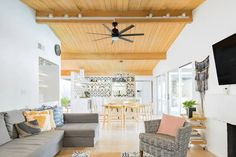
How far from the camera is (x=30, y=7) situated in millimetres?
5109

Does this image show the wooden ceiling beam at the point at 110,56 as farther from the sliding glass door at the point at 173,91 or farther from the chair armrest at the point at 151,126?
the chair armrest at the point at 151,126

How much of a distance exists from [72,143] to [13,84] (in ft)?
5.32

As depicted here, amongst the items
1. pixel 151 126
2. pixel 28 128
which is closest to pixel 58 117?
pixel 28 128

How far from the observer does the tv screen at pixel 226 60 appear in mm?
3447

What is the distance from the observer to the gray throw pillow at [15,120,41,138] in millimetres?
3650

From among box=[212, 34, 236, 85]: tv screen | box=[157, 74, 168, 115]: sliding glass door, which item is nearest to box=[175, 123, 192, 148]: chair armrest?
box=[212, 34, 236, 85]: tv screen

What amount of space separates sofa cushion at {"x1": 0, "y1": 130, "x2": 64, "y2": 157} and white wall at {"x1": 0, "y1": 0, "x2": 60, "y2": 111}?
80cm

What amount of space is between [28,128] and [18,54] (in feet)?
4.90

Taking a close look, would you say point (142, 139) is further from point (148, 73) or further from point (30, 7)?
point (148, 73)

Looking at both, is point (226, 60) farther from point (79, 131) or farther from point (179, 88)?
point (179, 88)

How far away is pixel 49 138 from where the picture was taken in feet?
11.9

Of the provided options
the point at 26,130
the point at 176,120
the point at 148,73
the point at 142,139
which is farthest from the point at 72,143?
the point at 148,73

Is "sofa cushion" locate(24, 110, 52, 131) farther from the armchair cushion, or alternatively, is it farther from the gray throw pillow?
the armchair cushion

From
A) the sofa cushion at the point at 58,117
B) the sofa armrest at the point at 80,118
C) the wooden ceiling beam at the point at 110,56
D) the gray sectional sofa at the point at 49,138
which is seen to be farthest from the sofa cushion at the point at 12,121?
the wooden ceiling beam at the point at 110,56
